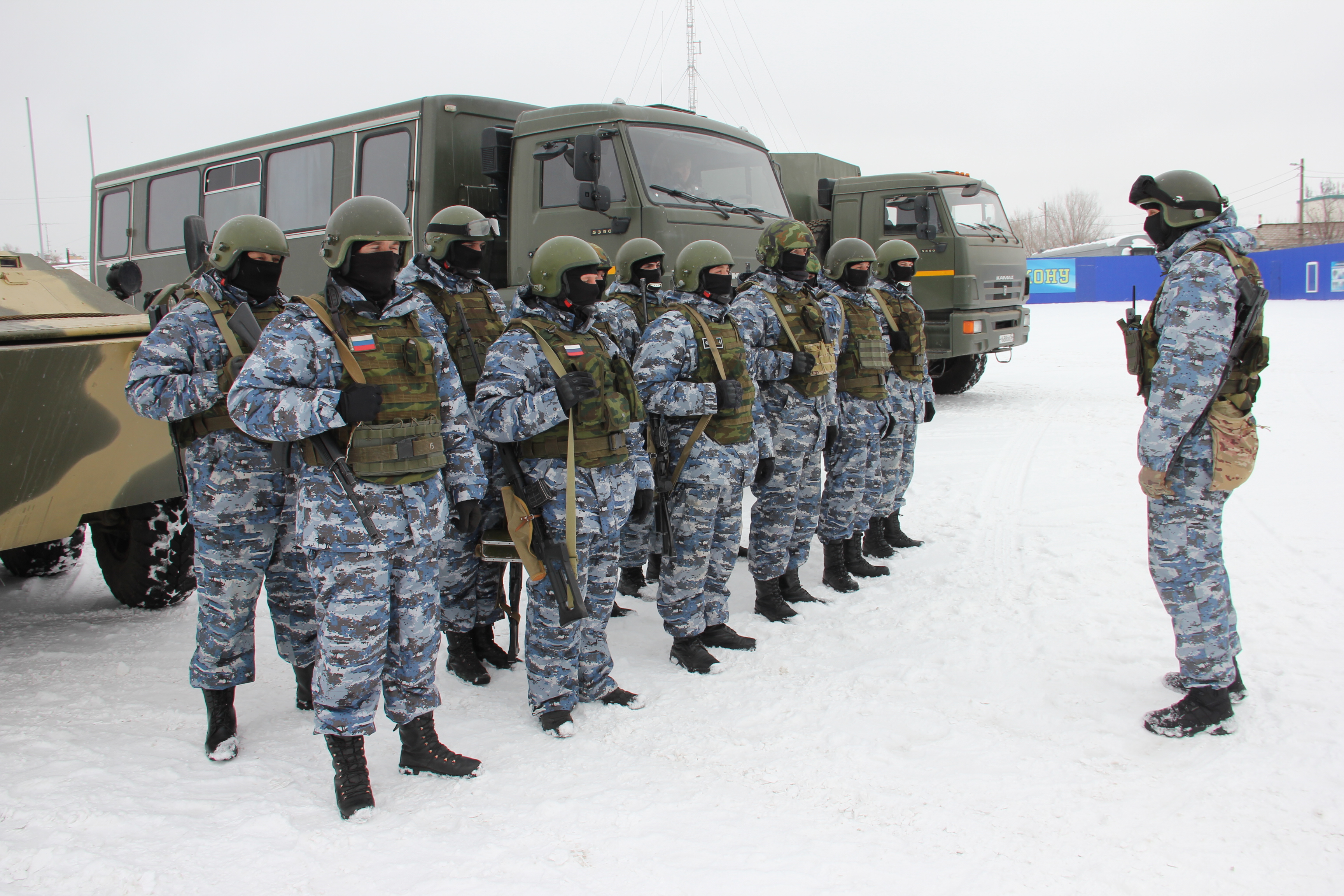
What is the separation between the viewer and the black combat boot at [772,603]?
14.4ft

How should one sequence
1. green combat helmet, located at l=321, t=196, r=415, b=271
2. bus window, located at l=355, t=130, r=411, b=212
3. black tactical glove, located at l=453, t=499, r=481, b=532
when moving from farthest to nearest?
bus window, located at l=355, t=130, r=411, b=212 → black tactical glove, located at l=453, t=499, r=481, b=532 → green combat helmet, located at l=321, t=196, r=415, b=271

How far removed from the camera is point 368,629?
104 inches

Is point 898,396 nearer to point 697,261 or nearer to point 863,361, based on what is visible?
point 863,361

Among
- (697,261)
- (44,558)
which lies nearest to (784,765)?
(697,261)

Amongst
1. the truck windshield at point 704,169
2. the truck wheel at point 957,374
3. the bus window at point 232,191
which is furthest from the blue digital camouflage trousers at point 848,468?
the truck wheel at point 957,374

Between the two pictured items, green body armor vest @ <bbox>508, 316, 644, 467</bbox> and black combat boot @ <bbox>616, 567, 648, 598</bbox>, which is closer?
green body armor vest @ <bbox>508, 316, 644, 467</bbox>

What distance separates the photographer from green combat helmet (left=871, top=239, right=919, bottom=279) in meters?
5.72

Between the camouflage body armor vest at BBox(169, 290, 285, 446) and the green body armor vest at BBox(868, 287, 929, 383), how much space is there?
3.59 meters

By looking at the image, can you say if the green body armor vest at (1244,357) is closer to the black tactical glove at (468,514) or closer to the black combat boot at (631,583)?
the black tactical glove at (468,514)

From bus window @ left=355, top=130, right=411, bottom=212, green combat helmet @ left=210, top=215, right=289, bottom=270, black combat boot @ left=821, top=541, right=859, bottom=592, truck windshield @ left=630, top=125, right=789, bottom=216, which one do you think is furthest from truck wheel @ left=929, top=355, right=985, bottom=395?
green combat helmet @ left=210, top=215, right=289, bottom=270

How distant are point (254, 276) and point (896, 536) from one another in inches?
154

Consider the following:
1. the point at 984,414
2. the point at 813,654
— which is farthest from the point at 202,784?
the point at 984,414

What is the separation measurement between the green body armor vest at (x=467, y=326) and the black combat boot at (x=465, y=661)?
1.00 m

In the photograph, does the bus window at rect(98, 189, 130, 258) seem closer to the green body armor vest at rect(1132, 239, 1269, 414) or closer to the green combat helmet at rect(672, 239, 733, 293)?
the green combat helmet at rect(672, 239, 733, 293)
